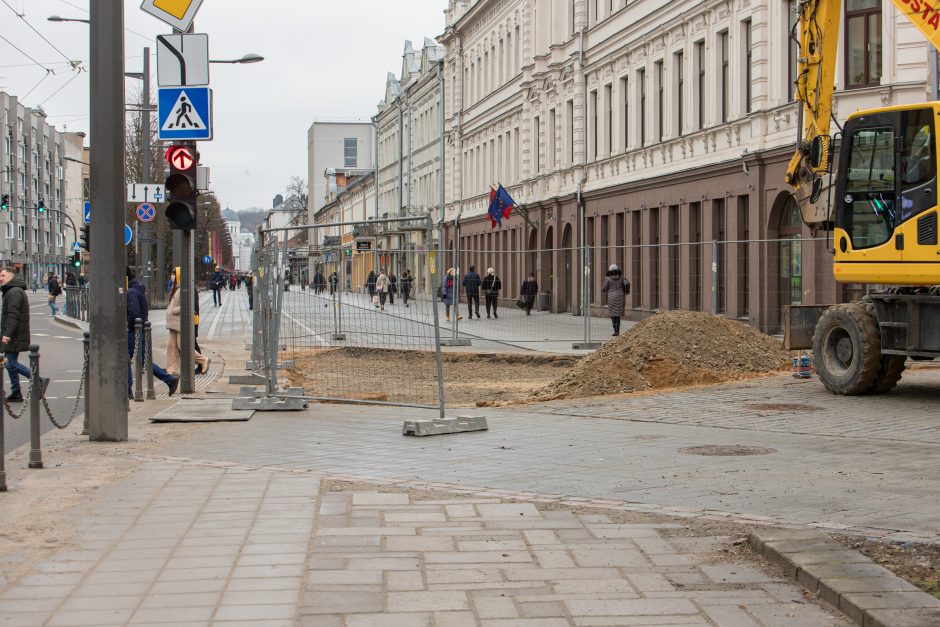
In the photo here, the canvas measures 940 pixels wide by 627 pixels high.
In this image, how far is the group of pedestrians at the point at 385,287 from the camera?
13438 mm

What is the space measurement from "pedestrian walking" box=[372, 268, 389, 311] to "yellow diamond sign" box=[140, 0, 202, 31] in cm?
375

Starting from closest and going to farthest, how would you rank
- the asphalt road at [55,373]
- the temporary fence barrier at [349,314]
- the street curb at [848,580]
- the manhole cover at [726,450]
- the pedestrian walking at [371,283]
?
the street curb at [848,580]
the manhole cover at [726,450]
the asphalt road at [55,373]
the temporary fence barrier at [349,314]
the pedestrian walking at [371,283]

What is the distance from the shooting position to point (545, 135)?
46.9m

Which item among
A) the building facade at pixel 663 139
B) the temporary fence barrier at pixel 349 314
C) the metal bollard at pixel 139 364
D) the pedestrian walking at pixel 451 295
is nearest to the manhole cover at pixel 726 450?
the temporary fence barrier at pixel 349 314

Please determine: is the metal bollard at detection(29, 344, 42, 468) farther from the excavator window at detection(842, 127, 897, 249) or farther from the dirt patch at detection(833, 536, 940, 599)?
the excavator window at detection(842, 127, 897, 249)

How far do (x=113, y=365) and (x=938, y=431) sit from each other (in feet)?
25.2

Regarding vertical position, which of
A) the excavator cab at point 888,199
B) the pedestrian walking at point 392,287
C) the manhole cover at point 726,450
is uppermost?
the excavator cab at point 888,199

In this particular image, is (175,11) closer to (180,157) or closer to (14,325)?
(180,157)

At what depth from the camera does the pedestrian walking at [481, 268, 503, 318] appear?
28.7 metres

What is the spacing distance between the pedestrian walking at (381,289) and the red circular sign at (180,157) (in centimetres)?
272

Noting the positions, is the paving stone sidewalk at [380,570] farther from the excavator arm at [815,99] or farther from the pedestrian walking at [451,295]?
the pedestrian walking at [451,295]

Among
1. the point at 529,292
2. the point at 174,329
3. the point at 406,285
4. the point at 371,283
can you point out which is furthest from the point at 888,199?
the point at 529,292

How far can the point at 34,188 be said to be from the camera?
113 meters

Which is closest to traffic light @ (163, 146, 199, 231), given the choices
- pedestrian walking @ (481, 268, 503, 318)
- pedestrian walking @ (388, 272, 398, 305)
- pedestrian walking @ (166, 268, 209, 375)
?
pedestrian walking @ (388, 272, 398, 305)
